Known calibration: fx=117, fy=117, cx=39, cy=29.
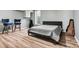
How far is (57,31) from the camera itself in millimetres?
1956

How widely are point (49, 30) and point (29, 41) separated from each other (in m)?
0.39

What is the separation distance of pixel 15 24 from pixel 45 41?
60 centimetres

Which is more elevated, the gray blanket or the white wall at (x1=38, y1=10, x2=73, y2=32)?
the white wall at (x1=38, y1=10, x2=73, y2=32)

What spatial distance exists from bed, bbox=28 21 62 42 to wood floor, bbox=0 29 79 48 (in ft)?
0.24

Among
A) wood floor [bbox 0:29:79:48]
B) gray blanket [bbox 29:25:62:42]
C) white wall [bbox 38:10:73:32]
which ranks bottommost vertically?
wood floor [bbox 0:29:79:48]

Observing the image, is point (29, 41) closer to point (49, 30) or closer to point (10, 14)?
point (49, 30)

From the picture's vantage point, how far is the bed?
1934 millimetres

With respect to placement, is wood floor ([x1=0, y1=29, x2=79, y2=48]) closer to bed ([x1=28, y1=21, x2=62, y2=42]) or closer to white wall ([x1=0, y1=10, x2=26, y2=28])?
bed ([x1=28, y1=21, x2=62, y2=42])

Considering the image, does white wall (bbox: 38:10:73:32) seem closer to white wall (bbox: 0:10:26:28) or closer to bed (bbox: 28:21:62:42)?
bed (bbox: 28:21:62:42)

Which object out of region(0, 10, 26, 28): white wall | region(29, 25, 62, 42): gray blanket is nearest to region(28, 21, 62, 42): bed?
region(29, 25, 62, 42): gray blanket
